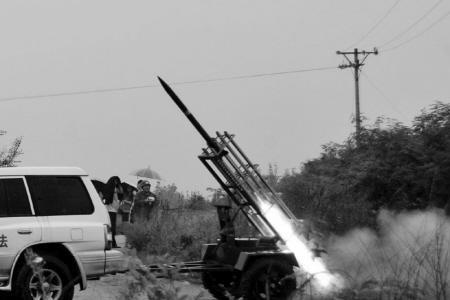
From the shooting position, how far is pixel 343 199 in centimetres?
1892

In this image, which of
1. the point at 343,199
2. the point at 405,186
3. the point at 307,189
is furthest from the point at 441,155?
the point at 307,189

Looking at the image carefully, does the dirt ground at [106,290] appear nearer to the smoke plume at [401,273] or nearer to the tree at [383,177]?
the tree at [383,177]

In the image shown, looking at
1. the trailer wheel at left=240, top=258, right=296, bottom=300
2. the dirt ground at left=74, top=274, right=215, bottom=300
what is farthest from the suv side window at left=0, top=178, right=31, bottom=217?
the trailer wheel at left=240, top=258, right=296, bottom=300

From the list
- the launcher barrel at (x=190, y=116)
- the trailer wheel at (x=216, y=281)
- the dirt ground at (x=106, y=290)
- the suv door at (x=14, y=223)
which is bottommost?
the dirt ground at (x=106, y=290)

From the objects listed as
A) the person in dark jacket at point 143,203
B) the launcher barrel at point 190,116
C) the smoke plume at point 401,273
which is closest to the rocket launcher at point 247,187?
the launcher barrel at point 190,116

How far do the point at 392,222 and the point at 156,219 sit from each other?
9.18 m

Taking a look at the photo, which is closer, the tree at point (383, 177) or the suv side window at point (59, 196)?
the suv side window at point (59, 196)

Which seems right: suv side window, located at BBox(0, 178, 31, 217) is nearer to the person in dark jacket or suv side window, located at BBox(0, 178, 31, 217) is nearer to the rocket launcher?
the rocket launcher

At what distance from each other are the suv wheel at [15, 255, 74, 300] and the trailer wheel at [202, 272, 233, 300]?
2.47 m

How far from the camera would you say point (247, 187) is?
12.8 m

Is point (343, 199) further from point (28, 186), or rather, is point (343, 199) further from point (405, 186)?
point (28, 186)

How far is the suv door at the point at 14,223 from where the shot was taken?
11.0m

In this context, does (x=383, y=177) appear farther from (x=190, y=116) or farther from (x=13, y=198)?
(x=13, y=198)

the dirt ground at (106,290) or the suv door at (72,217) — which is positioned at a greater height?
the suv door at (72,217)
